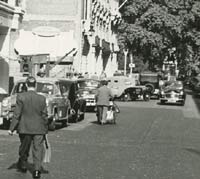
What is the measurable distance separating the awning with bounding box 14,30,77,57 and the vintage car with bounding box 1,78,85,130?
7.14m

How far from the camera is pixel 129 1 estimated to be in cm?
5703

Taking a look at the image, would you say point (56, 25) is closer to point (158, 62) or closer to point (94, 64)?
point (94, 64)

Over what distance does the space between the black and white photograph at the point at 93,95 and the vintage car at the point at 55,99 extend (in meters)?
0.04

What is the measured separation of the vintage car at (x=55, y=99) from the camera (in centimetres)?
2039

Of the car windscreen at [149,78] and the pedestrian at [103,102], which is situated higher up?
the car windscreen at [149,78]

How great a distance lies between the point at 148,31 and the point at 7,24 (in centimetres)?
2392

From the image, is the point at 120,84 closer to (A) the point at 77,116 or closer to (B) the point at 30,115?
(A) the point at 77,116

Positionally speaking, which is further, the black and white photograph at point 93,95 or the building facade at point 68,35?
the building facade at point 68,35

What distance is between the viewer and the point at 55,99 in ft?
69.8

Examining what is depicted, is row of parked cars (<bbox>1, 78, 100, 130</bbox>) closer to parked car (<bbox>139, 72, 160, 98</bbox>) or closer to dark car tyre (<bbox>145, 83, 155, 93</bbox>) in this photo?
dark car tyre (<bbox>145, 83, 155, 93</bbox>)

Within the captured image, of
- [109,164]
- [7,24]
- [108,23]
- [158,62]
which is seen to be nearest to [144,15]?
[158,62]

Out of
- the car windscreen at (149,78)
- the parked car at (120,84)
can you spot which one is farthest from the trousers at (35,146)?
the car windscreen at (149,78)

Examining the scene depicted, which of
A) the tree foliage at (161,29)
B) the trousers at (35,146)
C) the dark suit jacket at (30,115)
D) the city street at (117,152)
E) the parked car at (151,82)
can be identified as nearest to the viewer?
the trousers at (35,146)

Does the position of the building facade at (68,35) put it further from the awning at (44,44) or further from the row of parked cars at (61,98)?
the row of parked cars at (61,98)
